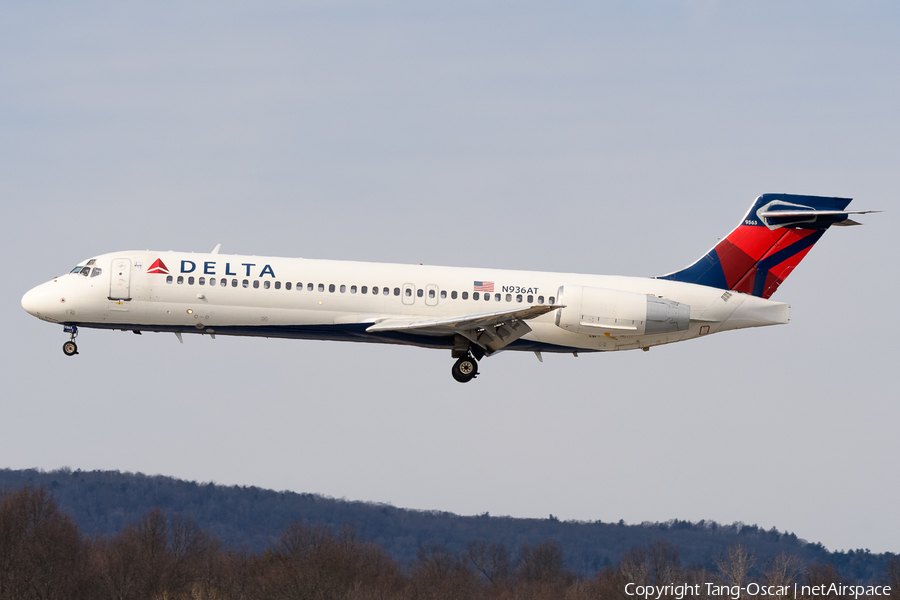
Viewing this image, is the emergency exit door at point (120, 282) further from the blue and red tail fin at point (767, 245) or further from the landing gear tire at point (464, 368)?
the blue and red tail fin at point (767, 245)

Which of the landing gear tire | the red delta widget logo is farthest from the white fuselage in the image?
the landing gear tire

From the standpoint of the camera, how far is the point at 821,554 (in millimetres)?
96312

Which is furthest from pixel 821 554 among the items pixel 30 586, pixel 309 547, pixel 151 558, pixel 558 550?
pixel 30 586

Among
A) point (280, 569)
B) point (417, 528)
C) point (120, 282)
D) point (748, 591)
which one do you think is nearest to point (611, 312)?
point (120, 282)

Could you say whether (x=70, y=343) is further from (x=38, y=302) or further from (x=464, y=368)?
(x=464, y=368)

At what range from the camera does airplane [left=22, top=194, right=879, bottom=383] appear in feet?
123

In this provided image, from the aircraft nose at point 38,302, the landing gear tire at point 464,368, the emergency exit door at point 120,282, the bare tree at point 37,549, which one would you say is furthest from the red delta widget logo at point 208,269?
the bare tree at point 37,549

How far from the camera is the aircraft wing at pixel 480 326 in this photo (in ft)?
119

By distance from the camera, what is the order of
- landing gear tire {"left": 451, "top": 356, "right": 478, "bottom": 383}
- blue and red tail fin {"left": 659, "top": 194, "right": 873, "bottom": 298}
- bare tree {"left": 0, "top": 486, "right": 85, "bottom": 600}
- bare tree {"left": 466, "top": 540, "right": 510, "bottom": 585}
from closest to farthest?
1. landing gear tire {"left": 451, "top": 356, "right": 478, "bottom": 383}
2. blue and red tail fin {"left": 659, "top": 194, "right": 873, "bottom": 298}
3. bare tree {"left": 0, "top": 486, "right": 85, "bottom": 600}
4. bare tree {"left": 466, "top": 540, "right": 510, "bottom": 585}

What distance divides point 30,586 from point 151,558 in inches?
329

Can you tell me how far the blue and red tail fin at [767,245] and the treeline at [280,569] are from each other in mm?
25819

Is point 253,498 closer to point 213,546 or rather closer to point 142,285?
point 213,546

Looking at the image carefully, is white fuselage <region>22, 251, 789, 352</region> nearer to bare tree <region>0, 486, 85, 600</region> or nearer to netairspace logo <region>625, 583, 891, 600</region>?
netairspace logo <region>625, 583, 891, 600</region>

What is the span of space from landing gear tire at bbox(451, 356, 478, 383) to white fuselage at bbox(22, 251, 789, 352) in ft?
2.15
